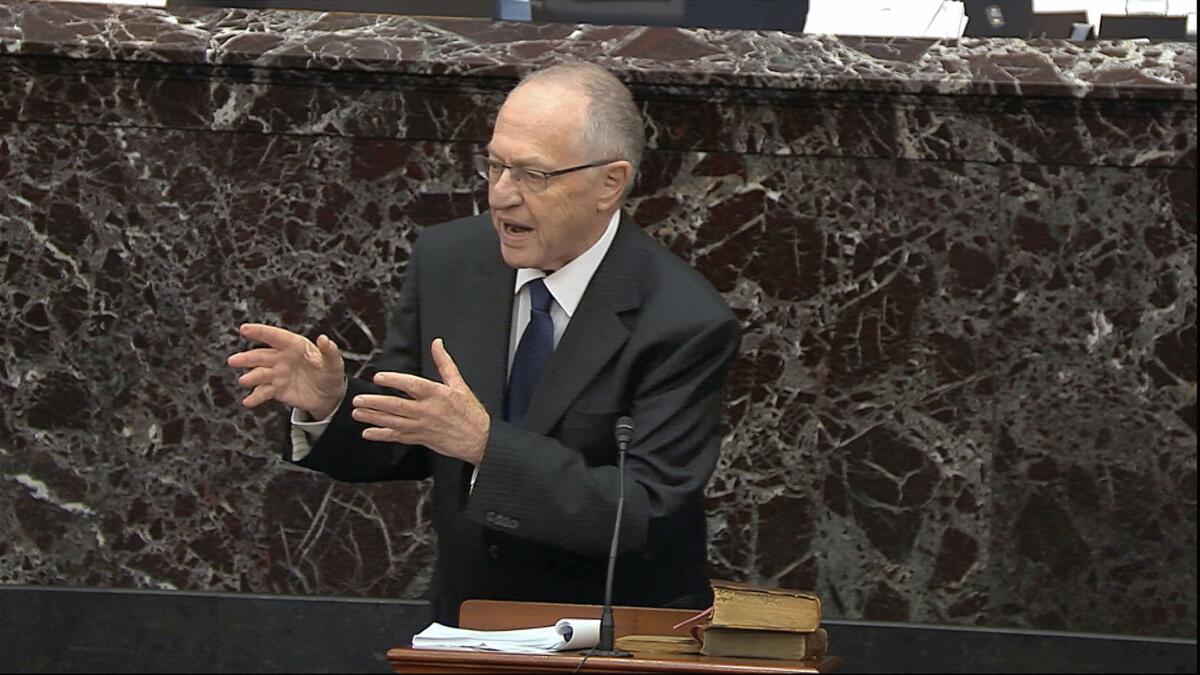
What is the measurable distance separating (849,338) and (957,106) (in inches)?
20.4

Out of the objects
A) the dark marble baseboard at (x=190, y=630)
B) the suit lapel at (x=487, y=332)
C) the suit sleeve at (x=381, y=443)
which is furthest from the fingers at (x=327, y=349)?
the dark marble baseboard at (x=190, y=630)

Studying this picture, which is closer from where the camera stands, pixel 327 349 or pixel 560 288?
pixel 327 349

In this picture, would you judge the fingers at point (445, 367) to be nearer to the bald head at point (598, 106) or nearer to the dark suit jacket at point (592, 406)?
the dark suit jacket at point (592, 406)

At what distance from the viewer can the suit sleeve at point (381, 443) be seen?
9.12 feet

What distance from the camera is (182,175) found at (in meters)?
3.68

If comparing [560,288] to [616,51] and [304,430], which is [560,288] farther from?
[616,51]

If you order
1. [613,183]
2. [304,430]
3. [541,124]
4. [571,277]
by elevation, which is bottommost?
[304,430]

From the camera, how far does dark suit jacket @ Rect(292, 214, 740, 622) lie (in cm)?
A: 275

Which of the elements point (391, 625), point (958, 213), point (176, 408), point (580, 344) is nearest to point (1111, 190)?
point (958, 213)

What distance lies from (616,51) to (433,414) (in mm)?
1466

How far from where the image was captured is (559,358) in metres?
2.80

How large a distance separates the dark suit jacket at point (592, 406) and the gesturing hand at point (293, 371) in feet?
0.15

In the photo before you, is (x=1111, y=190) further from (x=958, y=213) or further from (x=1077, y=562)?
(x=1077, y=562)

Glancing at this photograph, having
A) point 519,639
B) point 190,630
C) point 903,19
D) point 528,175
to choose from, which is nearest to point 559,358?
point 528,175
